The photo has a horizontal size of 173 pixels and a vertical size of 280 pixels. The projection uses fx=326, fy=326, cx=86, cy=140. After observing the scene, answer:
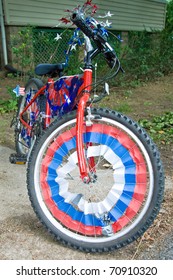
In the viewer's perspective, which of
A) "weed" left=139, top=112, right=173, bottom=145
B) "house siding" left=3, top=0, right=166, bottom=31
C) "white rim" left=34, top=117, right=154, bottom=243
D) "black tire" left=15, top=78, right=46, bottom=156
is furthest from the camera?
"house siding" left=3, top=0, right=166, bottom=31

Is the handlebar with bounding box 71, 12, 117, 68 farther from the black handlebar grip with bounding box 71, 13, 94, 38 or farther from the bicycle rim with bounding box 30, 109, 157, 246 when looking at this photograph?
the bicycle rim with bounding box 30, 109, 157, 246

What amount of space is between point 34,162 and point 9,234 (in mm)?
546

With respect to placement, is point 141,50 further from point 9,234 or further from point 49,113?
point 9,234

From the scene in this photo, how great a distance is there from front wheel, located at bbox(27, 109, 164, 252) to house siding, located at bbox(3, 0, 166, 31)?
6.88 meters

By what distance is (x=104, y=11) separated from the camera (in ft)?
36.0

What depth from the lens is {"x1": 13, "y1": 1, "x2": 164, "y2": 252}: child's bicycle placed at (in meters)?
1.92

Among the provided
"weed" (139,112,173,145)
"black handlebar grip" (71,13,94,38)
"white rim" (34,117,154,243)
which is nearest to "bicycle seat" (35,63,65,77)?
"black handlebar grip" (71,13,94,38)

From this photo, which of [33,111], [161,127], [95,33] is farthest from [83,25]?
[161,127]

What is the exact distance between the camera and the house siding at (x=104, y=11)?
829cm

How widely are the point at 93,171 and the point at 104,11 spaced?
10019 millimetres

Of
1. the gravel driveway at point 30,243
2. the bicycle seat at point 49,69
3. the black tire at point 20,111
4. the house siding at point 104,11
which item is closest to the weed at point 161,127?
the black tire at point 20,111

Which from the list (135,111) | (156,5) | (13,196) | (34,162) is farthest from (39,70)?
(156,5)

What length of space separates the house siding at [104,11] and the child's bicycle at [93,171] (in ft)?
22.4

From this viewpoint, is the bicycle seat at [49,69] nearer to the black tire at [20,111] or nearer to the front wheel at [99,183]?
the black tire at [20,111]
